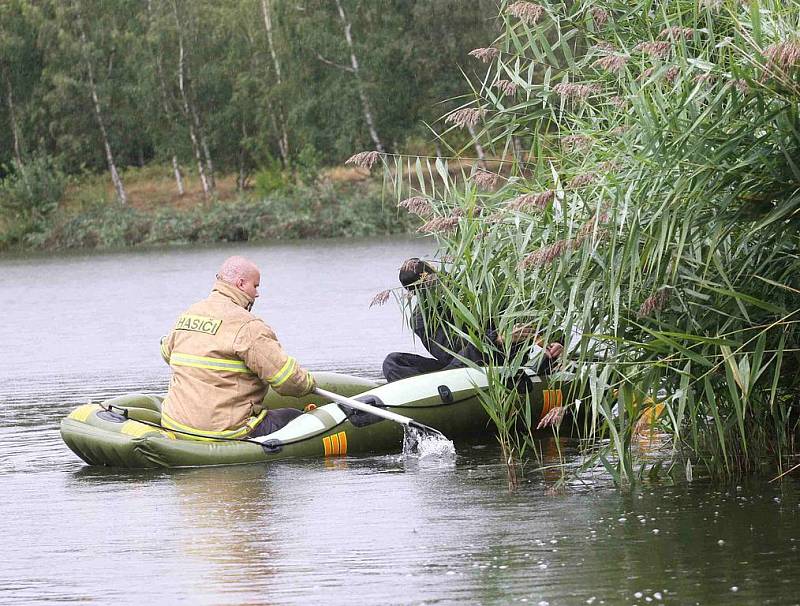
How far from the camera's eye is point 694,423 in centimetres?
721

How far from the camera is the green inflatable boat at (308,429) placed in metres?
8.89

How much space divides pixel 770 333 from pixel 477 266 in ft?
5.40

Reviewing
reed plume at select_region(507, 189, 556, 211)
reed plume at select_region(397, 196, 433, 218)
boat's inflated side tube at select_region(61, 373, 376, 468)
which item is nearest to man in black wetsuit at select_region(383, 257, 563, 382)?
reed plume at select_region(397, 196, 433, 218)

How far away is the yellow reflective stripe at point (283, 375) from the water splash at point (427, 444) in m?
0.96

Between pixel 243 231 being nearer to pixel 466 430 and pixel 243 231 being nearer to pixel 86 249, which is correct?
pixel 86 249

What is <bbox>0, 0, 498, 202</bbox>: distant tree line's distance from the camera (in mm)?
47250

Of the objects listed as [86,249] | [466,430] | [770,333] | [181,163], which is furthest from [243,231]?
[770,333]

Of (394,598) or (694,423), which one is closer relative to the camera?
(394,598)

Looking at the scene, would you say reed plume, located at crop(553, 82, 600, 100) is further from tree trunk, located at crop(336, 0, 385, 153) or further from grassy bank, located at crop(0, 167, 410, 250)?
tree trunk, located at crop(336, 0, 385, 153)

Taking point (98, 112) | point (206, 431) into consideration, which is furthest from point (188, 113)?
point (206, 431)

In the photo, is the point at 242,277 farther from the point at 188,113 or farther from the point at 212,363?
the point at 188,113

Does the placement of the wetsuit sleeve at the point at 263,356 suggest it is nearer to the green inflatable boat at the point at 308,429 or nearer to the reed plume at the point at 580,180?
the green inflatable boat at the point at 308,429

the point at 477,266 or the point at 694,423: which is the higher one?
the point at 477,266

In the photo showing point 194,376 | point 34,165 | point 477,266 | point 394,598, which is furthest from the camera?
point 34,165
